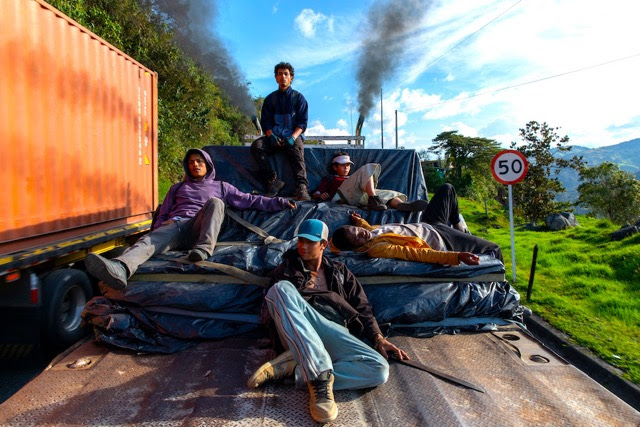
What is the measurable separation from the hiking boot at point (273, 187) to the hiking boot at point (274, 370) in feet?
10.6

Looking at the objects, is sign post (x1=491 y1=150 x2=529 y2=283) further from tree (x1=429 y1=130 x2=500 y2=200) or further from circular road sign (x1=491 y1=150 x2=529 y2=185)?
tree (x1=429 y1=130 x2=500 y2=200)

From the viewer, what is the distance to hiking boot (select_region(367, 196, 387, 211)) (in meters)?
5.18

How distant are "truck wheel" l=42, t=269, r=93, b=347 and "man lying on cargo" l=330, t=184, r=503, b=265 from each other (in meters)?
2.74

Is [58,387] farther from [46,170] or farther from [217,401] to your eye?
[46,170]

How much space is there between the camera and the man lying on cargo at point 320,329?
2594 mm

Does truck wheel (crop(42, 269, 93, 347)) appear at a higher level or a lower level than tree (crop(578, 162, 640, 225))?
lower

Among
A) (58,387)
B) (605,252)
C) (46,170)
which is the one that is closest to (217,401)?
(58,387)

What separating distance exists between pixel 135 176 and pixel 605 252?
8253 mm

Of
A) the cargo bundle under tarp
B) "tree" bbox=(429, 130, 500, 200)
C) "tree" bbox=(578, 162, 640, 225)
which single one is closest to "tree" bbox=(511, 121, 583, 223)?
"tree" bbox=(578, 162, 640, 225)

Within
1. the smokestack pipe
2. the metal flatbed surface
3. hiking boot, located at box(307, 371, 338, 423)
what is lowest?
the metal flatbed surface

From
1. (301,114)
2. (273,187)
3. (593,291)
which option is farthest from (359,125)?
(593,291)

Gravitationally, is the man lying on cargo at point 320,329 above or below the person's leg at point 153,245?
below

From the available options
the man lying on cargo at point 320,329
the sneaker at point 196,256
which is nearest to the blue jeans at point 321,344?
the man lying on cargo at point 320,329

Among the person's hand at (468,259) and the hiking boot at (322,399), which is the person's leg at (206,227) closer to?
the hiking boot at (322,399)
